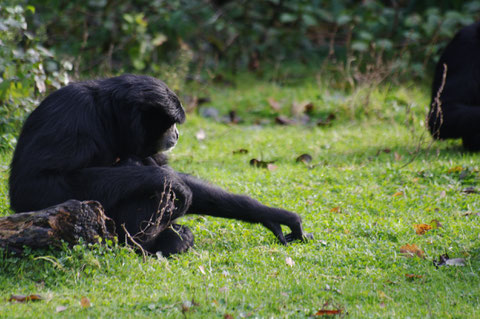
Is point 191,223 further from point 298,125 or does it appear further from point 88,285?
point 298,125

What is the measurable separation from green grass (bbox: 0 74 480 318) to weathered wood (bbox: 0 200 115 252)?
0.38 ft

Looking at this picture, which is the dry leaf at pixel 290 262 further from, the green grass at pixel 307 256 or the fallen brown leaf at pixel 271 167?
the fallen brown leaf at pixel 271 167

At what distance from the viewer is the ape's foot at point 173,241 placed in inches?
202

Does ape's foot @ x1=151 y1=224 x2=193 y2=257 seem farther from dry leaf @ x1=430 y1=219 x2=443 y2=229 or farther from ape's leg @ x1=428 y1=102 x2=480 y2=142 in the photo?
ape's leg @ x1=428 y1=102 x2=480 y2=142

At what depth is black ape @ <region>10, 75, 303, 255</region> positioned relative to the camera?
4738mm

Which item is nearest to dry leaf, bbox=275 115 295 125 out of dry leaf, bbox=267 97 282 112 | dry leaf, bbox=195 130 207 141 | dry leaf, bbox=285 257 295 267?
dry leaf, bbox=267 97 282 112

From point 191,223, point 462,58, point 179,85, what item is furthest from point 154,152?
point 179,85

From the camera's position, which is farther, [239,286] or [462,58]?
[462,58]

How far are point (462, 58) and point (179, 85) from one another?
5621mm

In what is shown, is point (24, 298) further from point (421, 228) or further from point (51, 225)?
point (421, 228)

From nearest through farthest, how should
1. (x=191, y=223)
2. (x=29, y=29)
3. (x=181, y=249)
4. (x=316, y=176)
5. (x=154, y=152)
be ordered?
(x=181, y=249) → (x=154, y=152) → (x=191, y=223) → (x=316, y=176) → (x=29, y=29)

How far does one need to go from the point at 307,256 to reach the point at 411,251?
0.95 meters

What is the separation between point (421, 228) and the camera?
5.66 m

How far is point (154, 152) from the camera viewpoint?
5.65 meters
